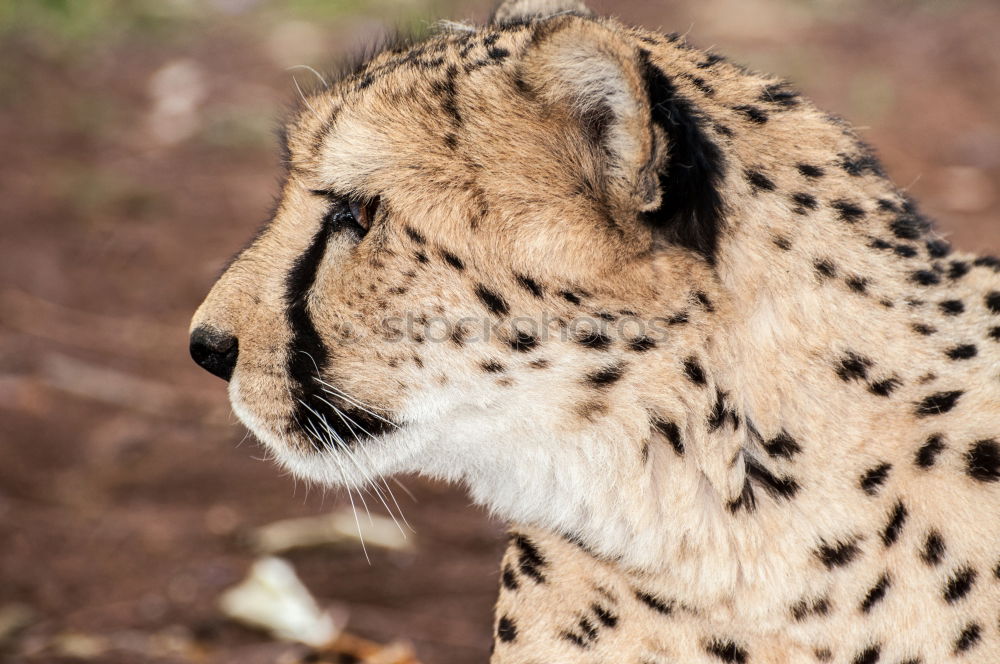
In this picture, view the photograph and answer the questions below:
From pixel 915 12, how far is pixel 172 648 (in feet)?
21.4

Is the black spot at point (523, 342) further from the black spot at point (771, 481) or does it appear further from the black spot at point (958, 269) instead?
the black spot at point (958, 269)

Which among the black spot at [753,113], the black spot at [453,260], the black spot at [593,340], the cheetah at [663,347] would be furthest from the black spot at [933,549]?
the black spot at [453,260]

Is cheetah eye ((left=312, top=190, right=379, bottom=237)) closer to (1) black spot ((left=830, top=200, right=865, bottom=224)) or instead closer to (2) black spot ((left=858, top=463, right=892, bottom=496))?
(1) black spot ((left=830, top=200, right=865, bottom=224))

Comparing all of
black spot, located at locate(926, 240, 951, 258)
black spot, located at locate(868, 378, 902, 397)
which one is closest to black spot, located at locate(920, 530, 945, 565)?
black spot, located at locate(868, 378, 902, 397)

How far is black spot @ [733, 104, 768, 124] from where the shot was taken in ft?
5.55

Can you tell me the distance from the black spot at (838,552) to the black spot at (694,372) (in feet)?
1.00

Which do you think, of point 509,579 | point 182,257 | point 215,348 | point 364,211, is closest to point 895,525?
point 509,579

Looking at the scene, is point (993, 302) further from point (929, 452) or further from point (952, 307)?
point (929, 452)

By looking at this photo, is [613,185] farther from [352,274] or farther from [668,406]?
[352,274]

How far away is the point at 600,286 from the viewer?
5.21ft

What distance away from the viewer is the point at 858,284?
163 cm

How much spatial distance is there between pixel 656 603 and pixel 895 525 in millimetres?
372

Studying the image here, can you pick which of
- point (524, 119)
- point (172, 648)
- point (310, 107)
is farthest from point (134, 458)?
point (524, 119)

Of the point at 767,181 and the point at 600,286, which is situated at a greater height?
the point at 767,181
